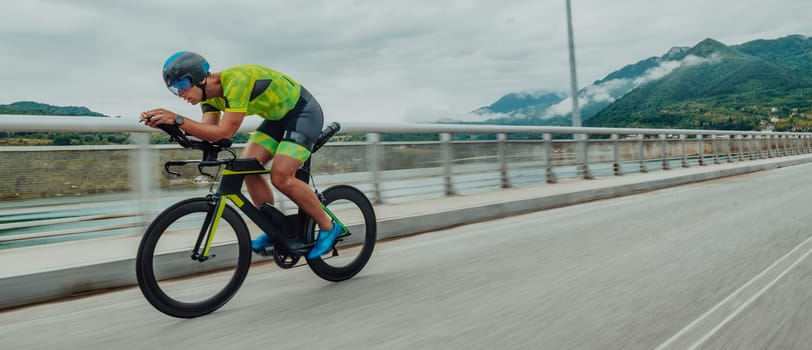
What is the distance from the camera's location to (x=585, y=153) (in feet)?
49.2

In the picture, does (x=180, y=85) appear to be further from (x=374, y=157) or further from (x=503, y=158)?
(x=503, y=158)

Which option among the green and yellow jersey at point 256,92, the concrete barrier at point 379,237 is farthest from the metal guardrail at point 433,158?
the green and yellow jersey at point 256,92

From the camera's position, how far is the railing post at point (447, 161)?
10.7 metres

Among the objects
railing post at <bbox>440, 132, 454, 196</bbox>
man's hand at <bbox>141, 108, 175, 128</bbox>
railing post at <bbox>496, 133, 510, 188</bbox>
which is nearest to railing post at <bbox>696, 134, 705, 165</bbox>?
railing post at <bbox>496, 133, 510, 188</bbox>

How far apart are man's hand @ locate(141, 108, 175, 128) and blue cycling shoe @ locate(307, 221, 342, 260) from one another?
1424 millimetres

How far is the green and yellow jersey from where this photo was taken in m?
3.99

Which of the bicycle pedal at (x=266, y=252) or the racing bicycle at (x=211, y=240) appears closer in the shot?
the racing bicycle at (x=211, y=240)

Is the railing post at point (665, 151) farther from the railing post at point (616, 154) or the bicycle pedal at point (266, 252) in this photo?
the bicycle pedal at point (266, 252)

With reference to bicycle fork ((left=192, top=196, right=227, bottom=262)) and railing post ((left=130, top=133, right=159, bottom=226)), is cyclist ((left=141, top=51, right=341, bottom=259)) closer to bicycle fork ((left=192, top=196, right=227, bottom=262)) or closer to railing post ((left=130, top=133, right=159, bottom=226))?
bicycle fork ((left=192, top=196, right=227, bottom=262))

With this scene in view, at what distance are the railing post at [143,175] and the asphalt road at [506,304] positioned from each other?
5.22 feet

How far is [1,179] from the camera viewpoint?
519 centimetres

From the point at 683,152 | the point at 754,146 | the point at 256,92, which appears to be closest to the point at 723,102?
the point at 754,146

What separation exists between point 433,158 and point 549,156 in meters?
4.13

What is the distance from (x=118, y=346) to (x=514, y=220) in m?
6.47
